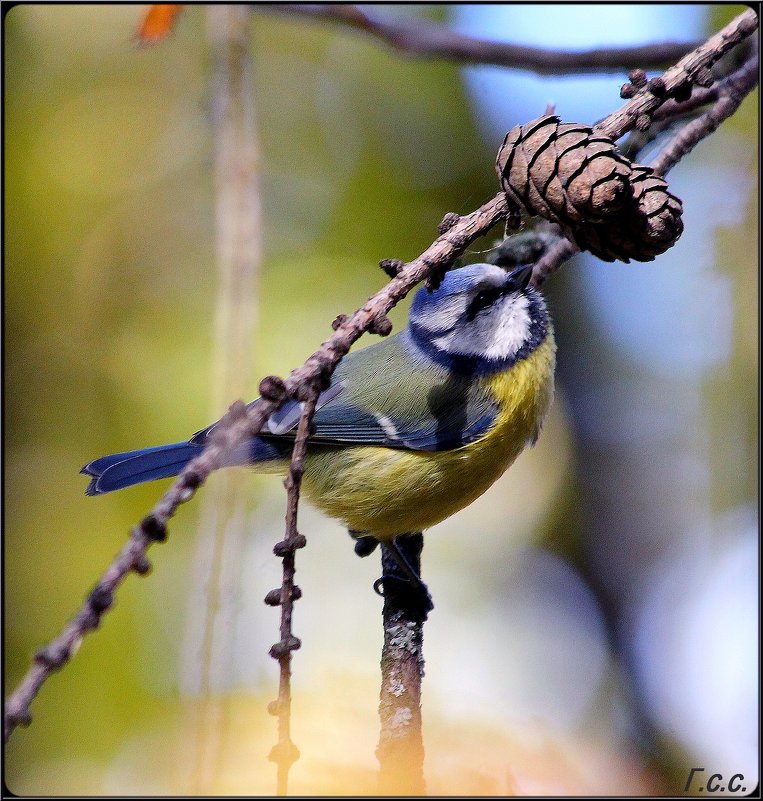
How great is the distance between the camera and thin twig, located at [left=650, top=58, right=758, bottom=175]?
55.7 inches

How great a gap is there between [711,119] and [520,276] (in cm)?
54

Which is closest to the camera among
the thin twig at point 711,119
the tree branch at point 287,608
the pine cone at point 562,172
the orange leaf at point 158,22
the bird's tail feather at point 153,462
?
the tree branch at point 287,608

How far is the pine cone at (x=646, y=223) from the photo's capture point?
1.04m

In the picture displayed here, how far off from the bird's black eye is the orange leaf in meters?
0.90

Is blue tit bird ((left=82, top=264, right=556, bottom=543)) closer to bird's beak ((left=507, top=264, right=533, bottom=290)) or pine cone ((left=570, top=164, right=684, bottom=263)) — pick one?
bird's beak ((left=507, top=264, right=533, bottom=290))

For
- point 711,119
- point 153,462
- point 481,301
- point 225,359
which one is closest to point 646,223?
point 711,119

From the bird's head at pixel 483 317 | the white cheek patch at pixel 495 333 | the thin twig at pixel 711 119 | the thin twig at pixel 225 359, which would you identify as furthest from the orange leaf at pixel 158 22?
the thin twig at pixel 711 119

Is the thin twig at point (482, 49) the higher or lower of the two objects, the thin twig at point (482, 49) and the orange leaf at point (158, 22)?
the higher

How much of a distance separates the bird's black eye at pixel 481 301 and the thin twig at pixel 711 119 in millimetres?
509

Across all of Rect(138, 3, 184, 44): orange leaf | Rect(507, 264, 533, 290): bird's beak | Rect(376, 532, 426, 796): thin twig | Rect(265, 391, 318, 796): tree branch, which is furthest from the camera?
Rect(507, 264, 533, 290): bird's beak

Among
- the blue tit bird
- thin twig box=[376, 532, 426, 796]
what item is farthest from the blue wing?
thin twig box=[376, 532, 426, 796]

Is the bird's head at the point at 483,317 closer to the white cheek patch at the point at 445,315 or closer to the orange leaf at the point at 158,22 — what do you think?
the white cheek patch at the point at 445,315

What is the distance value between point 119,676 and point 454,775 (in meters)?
1.04

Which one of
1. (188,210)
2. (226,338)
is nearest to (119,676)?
(226,338)
